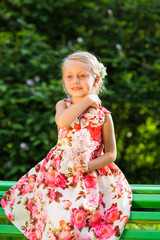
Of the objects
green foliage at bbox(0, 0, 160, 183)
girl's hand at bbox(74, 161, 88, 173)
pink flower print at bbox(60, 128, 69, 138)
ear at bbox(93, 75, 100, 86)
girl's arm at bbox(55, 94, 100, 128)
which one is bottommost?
green foliage at bbox(0, 0, 160, 183)

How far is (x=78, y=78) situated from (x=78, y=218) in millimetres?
728

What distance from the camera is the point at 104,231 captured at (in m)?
1.96

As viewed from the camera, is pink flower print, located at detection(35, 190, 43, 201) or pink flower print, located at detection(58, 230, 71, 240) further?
pink flower print, located at detection(35, 190, 43, 201)

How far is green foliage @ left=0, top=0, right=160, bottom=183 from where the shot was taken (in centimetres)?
396

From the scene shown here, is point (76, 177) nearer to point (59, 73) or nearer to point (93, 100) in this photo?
point (93, 100)

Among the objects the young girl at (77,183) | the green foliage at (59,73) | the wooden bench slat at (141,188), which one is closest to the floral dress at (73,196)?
the young girl at (77,183)

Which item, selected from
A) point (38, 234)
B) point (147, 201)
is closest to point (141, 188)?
point (147, 201)

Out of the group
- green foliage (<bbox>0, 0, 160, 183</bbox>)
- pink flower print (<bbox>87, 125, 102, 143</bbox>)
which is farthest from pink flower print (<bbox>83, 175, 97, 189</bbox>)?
green foliage (<bbox>0, 0, 160, 183</bbox>)

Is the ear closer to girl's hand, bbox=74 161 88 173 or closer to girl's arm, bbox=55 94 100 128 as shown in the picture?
girl's arm, bbox=55 94 100 128

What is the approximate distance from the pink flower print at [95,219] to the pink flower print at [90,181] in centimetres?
13

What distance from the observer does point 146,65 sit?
172 inches

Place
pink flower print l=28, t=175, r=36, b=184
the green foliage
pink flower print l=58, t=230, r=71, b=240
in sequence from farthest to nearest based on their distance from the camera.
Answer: the green foliage → pink flower print l=28, t=175, r=36, b=184 → pink flower print l=58, t=230, r=71, b=240

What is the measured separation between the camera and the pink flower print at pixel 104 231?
76.6 inches

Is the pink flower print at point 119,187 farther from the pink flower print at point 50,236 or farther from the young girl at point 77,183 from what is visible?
the pink flower print at point 50,236
